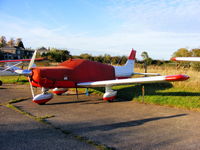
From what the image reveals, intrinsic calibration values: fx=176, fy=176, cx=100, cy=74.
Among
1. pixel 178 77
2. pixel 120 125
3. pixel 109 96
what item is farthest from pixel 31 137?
pixel 178 77

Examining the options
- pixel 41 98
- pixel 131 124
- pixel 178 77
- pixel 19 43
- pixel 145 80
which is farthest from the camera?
pixel 19 43

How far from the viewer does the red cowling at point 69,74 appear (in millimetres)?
7254

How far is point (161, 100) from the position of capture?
25.1ft

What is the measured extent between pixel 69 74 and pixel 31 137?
4239mm

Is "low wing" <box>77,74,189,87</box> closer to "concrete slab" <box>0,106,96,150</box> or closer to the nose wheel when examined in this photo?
the nose wheel

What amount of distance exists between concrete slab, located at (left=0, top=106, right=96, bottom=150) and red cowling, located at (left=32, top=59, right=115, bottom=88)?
2398mm

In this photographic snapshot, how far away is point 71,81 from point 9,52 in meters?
75.3

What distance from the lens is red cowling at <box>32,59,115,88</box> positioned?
7254mm

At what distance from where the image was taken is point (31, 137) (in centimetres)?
385

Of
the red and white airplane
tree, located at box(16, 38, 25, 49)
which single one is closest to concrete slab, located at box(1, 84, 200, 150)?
the red and white airplane

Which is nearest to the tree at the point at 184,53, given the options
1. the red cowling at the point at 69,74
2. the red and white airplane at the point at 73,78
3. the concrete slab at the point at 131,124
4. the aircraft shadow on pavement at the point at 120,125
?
the red cowling at the point at 69,74

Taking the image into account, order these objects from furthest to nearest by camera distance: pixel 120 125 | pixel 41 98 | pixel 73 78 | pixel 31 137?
pixel 73 78
pixel 41 98
pixel 120 125
pixel 31 137

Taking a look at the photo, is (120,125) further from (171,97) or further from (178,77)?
(171,97)

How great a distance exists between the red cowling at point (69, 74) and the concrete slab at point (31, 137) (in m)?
2.40
